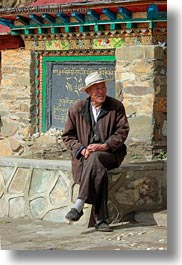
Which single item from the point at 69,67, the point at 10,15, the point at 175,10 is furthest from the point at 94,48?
the point at 175,10

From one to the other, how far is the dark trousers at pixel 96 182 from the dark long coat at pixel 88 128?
134 millimetres

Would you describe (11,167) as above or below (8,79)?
below

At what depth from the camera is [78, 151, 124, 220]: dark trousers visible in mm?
6875

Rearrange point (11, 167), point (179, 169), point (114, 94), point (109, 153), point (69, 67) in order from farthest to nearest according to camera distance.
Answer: point (69, 67) < point (114, 94) < point (11, 167) < point (109, 153) < point (179, 169)

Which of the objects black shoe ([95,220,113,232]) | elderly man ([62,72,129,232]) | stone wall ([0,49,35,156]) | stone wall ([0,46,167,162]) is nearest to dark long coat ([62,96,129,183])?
elderly man ([62,72,129,232])

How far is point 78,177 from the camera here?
23.2 feet

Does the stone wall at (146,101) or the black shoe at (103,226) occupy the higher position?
the stone wall at (146,101)

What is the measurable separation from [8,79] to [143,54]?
282 cm

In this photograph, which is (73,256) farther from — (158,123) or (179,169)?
(158,123)

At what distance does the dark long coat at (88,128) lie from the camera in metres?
7.05

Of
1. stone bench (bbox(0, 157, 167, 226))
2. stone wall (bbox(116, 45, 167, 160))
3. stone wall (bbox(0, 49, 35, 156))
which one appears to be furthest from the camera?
stone wall (bbox(0, 49, 35, 156))

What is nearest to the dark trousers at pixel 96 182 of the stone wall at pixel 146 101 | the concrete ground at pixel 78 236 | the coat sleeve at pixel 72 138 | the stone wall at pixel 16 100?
the coat sleeve at pixel 72 138

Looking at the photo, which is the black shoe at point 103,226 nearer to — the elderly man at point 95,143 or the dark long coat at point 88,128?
the elderly man at point 95,143

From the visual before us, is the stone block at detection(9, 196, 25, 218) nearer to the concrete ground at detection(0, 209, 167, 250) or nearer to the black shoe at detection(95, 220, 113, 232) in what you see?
the concrete ground at detection(0, 209, 167, 250)
